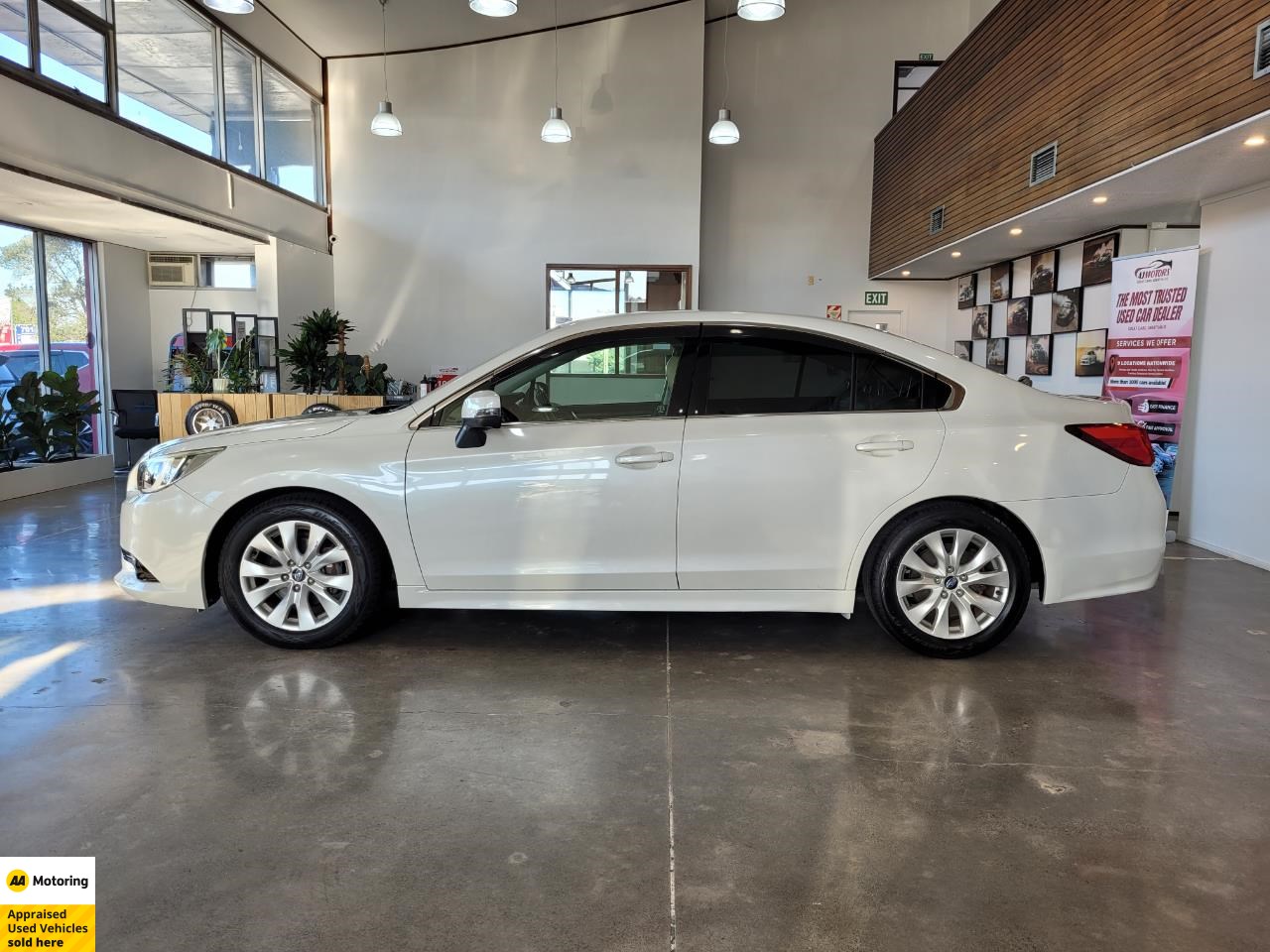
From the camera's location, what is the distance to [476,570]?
11.5 feet

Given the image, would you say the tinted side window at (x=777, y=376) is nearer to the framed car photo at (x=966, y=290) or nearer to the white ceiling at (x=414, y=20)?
the white ceiling at (x=414, y=20)

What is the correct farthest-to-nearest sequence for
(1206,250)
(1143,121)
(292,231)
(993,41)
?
1. (292,231)
2. (993,41)
3. (1206,250)
4. (1143,121)

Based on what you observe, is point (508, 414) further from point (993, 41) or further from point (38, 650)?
point (993, 41)

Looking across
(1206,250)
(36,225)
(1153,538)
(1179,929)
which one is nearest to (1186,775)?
(1179,929)

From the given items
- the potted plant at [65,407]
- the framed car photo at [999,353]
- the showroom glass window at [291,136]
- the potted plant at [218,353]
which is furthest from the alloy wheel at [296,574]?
the showroom glass window at [291,136]

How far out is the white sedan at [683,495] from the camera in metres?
3.43

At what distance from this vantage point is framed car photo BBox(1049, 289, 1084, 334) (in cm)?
880

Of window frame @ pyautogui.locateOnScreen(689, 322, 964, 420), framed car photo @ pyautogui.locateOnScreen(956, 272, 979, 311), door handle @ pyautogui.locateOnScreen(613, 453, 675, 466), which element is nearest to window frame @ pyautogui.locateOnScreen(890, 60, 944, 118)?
framed car photo @ pyautogui.locateOnScreen(956, 272, 979, 311)

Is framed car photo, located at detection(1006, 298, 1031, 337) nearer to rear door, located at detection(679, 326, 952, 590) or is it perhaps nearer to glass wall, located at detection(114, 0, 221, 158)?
rear door, located at detection(679, 326, 952, 590)

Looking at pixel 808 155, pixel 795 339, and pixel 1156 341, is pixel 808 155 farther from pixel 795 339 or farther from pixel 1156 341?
pixel 795 339

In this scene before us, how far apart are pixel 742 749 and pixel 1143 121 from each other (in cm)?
538

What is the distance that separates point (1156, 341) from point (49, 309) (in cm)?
1166

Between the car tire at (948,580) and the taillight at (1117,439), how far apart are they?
1.63 ft

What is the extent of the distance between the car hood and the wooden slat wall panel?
→ 5.08 metres
